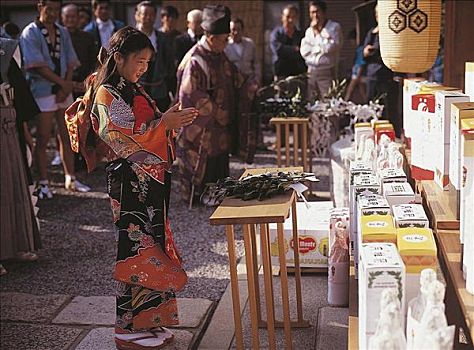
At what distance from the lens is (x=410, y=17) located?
455cm

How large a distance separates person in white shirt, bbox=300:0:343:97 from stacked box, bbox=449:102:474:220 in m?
5.57

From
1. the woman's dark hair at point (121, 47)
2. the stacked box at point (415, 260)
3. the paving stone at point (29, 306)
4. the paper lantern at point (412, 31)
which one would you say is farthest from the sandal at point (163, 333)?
the paper lantern at point (412, 31)

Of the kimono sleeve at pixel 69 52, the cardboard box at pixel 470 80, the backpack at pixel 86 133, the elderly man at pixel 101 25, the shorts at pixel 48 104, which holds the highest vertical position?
the elderly man at pixel 101 25

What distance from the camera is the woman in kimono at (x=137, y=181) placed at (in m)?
3.54

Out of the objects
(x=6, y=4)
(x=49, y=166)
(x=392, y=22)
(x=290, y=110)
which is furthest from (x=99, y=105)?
(x=6, y=4)

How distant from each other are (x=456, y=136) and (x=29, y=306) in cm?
279

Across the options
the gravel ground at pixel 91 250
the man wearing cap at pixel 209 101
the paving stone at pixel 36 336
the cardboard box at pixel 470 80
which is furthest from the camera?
the man wearing cap at pixel 209 101

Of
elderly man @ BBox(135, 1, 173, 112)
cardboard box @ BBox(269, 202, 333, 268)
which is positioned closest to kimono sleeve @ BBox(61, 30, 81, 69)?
elderly man @ BBox(135, 1, 173, 112)

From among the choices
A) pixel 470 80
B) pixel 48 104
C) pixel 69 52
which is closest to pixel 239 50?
pixel 69 52

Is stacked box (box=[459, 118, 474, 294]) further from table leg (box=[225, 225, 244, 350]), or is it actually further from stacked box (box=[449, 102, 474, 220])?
table leg (box=[225, 225, 244, 350])

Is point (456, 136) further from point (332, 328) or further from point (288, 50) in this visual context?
point (288, 50)

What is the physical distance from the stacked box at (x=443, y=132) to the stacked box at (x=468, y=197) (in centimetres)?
43

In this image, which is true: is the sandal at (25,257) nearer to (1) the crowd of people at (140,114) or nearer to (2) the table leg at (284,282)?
(1) the crowd of people at (140,114)

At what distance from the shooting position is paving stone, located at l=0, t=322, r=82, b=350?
3910mm
